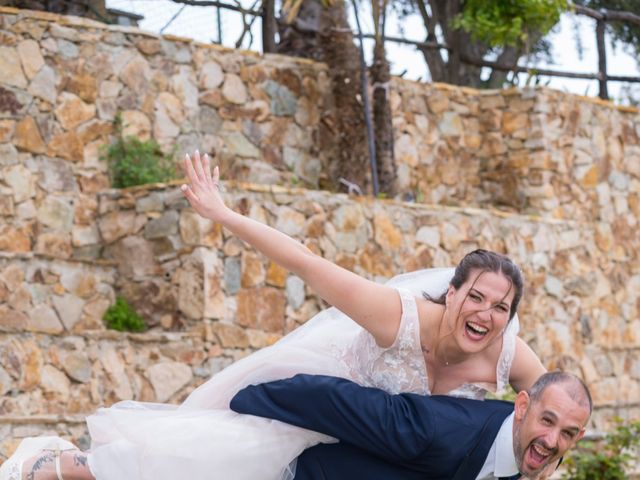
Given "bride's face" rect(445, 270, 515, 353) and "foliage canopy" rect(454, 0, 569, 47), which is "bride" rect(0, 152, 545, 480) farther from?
"foliage canopy" rect(454, 0, 569, 47)

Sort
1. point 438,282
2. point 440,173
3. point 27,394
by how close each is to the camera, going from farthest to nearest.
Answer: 1. point 440,173
2. point 27,394
3. point 438,282

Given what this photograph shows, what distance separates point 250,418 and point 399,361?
0.59 metres

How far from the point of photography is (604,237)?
13922 mm

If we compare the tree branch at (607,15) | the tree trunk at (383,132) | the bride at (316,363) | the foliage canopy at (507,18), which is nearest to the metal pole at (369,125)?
the tree trunk at (383,132)

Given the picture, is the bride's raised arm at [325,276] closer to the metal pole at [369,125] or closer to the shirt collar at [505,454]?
the shirt collar at [505,454]

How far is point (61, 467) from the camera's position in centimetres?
540

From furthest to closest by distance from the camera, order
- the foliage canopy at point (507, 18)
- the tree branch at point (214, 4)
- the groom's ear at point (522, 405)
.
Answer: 1. the foliage canopy at point (507, 18)
2. the tree branch at point (214, 4)
3. the groom's ear at point (522, 405)

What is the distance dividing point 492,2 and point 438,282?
31.9ft

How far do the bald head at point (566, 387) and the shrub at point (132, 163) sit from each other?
6.63 meters

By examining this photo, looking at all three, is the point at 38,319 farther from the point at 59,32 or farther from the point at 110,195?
the point at 59,32

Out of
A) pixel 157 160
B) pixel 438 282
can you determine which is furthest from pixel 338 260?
pixel 438 282

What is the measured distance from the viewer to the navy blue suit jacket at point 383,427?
483 cm

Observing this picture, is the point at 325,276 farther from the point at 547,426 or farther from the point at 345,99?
the point at 345,99

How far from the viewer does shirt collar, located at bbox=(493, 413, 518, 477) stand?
480 cm
